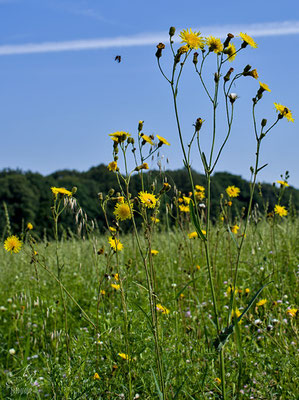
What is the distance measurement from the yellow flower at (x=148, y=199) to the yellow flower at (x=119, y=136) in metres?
0.23

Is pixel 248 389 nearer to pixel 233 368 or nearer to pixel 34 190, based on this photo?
pixel 233 368

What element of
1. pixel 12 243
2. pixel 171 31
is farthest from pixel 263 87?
pixel 12 243

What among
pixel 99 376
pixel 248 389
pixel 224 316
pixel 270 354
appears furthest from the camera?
pixel 224 316

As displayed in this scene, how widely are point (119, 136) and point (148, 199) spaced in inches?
11.0

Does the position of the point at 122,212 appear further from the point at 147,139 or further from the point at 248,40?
the point at 248,40

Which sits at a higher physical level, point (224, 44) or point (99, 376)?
point (224, 44)

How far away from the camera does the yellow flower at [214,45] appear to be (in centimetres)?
156

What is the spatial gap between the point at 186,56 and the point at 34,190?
3088 cm

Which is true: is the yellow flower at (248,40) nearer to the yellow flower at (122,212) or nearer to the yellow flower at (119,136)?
the yellow flower at (119,136)

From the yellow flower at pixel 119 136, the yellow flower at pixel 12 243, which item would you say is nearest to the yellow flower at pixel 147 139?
the yellow flower at pixel 119 136

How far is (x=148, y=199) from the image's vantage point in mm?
1662

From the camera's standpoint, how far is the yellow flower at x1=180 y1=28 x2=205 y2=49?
154 centimetres

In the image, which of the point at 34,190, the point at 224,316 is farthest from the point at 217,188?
the point at 224,316

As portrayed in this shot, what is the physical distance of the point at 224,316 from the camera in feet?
9.29
